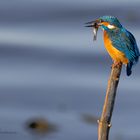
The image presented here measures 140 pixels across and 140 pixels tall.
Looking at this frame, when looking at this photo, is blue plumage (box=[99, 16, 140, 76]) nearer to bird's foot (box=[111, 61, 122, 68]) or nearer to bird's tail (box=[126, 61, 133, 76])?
bird's tail (box=[126, 61, 133, 76])

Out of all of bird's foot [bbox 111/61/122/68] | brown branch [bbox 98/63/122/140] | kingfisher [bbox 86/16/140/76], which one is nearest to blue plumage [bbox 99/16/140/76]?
kingfisher [bbox 86/16/140/76]

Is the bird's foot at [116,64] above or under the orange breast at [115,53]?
under

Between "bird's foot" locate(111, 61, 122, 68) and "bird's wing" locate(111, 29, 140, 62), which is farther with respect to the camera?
"bird's wing" locate(111, 29, 140, 62)

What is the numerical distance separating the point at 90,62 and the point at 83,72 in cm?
27

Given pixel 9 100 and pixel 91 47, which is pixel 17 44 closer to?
pixel 91 47

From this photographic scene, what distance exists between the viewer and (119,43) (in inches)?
265

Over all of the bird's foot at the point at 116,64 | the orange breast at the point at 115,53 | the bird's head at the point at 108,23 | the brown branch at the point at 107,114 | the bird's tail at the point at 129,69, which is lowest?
the brown branch at the point at 107,114

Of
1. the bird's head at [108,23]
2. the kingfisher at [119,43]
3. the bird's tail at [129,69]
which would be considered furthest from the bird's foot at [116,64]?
the bird's head at [108,23]

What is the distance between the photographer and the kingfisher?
6.58m

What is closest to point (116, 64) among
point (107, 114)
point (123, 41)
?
point (123, 41)

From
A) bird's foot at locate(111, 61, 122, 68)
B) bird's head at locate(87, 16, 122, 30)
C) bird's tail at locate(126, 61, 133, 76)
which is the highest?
bird's head at locate(87, 16, 122, 30)

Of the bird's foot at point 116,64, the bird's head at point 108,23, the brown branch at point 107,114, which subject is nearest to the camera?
the brown branch at point 107,114

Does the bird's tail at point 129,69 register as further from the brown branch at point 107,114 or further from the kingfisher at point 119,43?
the brown branch at point 107,114

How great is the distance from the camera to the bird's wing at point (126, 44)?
6.55 meters
